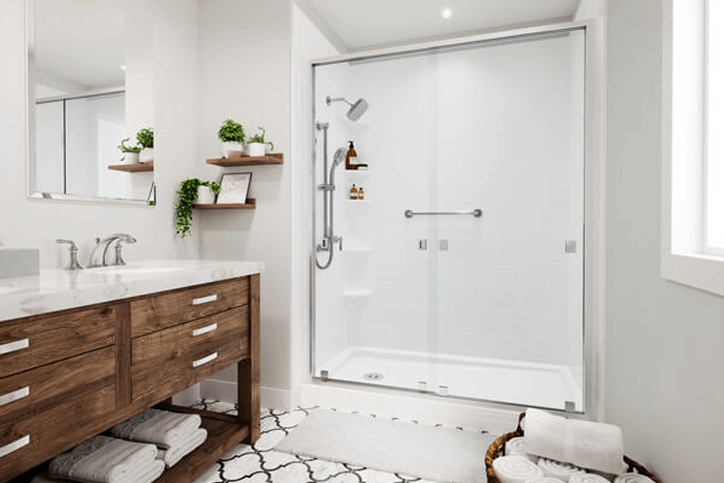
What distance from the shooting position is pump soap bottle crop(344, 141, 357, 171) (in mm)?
2980

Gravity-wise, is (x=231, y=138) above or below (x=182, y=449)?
above

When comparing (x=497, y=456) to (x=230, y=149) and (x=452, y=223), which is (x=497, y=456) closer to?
(x=452, y=223)

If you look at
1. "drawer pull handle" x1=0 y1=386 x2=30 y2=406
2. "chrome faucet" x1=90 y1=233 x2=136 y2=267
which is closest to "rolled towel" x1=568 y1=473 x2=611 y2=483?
"drawer pull handle" x1=0 y1=386 x2=30 y2=406

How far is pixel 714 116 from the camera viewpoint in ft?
3.86

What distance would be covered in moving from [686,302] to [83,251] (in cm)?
223

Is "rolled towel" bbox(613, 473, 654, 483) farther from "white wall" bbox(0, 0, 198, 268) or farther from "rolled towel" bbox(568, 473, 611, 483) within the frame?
"white wall" bbox(0, 0, 198, 268)

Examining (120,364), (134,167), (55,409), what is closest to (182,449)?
(120,364)

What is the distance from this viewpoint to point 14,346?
3.42ft

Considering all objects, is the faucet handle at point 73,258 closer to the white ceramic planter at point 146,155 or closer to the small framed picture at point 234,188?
the white ceramic planter at point 146,155

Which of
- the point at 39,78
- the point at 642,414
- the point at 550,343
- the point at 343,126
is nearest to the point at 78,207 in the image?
the point at 39,78

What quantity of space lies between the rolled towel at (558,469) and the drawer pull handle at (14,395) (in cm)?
156

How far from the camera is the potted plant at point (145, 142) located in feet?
7.10

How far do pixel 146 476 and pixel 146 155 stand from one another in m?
1.48

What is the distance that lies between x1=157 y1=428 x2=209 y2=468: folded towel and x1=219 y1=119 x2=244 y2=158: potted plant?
1.42 meters
